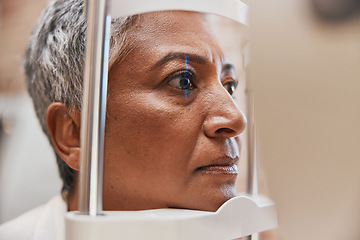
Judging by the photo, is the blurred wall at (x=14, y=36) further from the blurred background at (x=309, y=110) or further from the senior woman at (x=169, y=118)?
the blurred background at (x=309, y=110)

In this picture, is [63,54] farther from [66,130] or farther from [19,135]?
[19,135]

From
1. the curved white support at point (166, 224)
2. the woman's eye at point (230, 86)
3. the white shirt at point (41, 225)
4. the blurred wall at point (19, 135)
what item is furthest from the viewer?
the blurred wall at point (19, 135)

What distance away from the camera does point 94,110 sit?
1.61ft

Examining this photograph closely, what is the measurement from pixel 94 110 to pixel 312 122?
29 centimetres

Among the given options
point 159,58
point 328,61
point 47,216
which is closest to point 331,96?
point 328,61

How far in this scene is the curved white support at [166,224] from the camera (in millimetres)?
449

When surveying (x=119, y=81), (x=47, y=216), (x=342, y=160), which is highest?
(x=119, y=81)

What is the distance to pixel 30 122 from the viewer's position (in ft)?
3.04

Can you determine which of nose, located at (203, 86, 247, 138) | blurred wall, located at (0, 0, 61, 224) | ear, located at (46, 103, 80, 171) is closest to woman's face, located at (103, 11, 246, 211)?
nose, located at (203, 86, 247, 138)

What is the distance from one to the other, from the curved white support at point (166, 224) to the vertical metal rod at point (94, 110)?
3 cm

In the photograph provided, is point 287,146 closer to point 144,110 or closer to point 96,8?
point 144,110

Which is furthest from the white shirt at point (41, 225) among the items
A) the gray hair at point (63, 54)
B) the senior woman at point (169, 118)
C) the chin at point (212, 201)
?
the chin at point (212, 201)

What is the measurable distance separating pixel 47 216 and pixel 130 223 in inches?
12.7

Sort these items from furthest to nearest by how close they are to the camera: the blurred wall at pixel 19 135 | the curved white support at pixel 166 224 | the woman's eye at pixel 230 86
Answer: the blurred wall at pixel 19 135
the woman's eye at pixel 230 86
the curved white support at pixel 166 224
